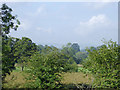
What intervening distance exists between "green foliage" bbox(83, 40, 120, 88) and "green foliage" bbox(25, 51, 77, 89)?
4.80 feet

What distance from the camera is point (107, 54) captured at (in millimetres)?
6941

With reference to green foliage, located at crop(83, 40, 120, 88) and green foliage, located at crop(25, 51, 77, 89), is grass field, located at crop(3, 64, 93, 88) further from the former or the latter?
green foliage, located at crop(83, 40, 120, 88)

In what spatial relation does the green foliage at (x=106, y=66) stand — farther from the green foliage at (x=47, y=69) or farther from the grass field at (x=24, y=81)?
the green foliage at (x=47, y=69)

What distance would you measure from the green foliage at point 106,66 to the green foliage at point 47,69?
57.6 inches

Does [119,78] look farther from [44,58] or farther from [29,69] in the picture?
[29,69]

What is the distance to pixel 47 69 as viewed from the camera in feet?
23.4

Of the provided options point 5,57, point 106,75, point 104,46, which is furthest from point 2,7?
point 106,75

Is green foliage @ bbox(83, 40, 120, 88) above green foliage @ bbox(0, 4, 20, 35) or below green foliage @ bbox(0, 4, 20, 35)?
below

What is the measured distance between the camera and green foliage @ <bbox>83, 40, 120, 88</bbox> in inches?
267

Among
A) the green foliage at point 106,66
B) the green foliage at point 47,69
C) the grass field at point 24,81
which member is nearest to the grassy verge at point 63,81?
the grass field at point 24,81

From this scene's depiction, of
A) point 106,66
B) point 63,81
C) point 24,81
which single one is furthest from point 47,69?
point 24,81

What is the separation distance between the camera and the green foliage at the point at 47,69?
7.16 m

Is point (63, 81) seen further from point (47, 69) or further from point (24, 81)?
point (47, 69)

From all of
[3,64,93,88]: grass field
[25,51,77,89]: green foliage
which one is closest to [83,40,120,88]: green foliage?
[3,64,93,88]: grass field
